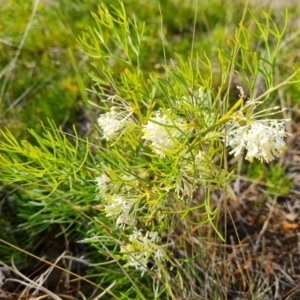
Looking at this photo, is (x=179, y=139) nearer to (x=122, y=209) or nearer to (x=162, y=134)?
(x=162, y=134)

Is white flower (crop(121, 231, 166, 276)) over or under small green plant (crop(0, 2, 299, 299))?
under

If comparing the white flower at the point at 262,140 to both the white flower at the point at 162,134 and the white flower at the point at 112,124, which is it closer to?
the white flower at the point at 162,134

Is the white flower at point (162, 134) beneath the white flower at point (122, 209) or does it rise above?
above

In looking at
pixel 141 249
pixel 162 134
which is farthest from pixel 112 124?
pixel 141 249

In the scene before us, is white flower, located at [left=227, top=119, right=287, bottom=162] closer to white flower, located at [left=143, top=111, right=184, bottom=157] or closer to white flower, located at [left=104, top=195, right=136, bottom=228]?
white flower, located at [left=143, top=111, right=184, bottom=157]

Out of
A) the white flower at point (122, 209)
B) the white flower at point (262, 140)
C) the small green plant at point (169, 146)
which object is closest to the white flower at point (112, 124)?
the small green plant at point (169, 146)

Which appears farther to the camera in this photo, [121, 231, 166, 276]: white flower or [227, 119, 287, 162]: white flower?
[121, 231, 166, 276]: white flower

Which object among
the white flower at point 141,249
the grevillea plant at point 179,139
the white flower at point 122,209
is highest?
the grevillea plant at point 179,139

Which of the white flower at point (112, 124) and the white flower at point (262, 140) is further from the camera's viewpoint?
the white flower at point (112, 124)

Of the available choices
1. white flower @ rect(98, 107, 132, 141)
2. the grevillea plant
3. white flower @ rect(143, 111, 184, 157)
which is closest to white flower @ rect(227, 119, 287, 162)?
the grevillea plant

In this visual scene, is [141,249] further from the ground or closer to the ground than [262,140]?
closer to the ground
